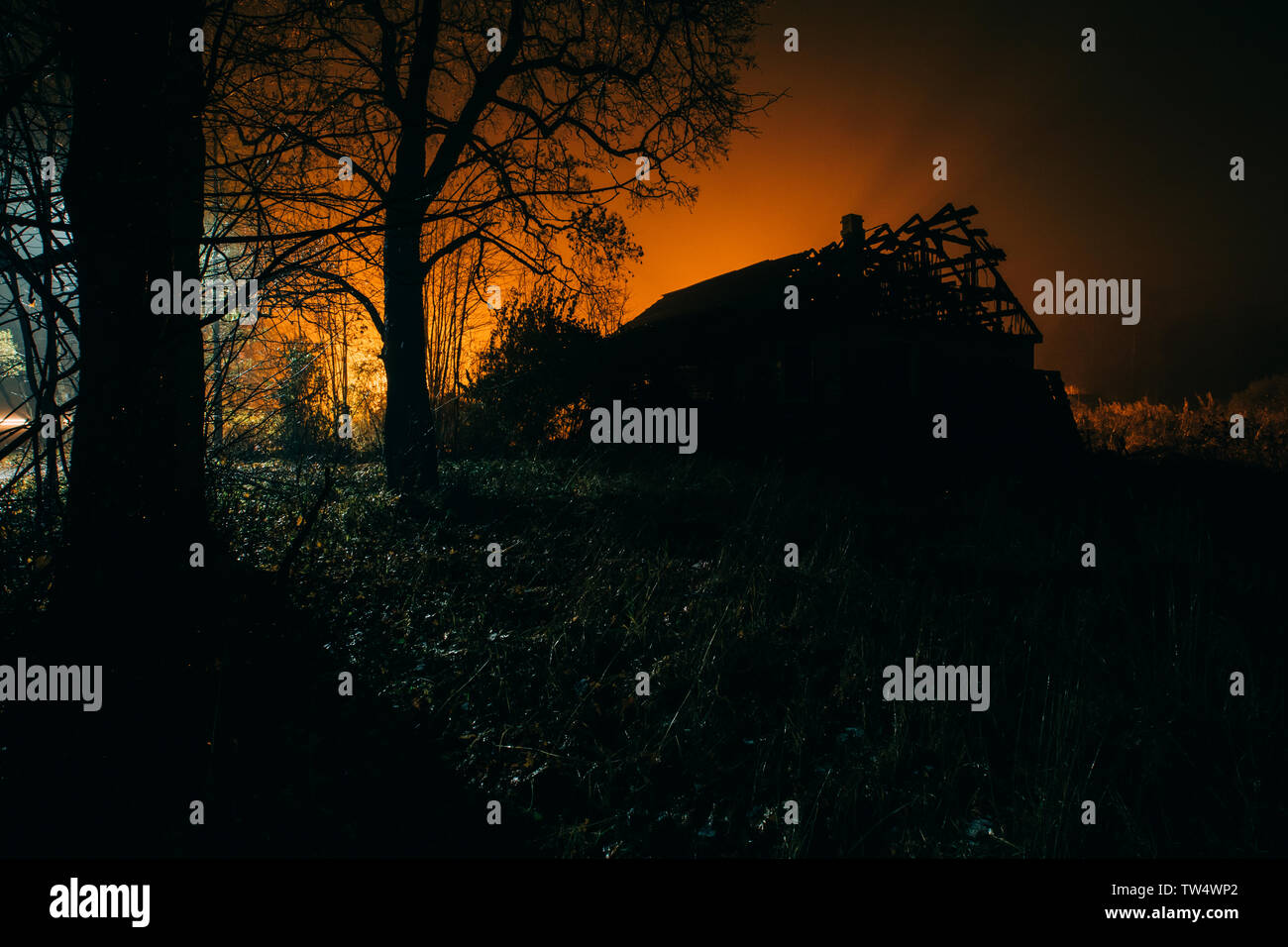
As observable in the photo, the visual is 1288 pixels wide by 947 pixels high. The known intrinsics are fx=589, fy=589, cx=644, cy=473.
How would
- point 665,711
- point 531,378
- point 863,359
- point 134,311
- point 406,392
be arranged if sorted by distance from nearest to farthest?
point 134,311 → point 665,711 → point 406,392 → point 863,359 → point 531,378

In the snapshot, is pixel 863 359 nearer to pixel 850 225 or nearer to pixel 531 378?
pixel 850 225

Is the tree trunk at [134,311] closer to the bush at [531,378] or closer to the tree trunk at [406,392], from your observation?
the tree trunk at [406,392]

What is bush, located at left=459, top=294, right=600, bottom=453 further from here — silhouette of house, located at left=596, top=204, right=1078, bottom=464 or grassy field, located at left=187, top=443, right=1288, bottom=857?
grassy field, located at left=187, top=443, right=1288, bottom=857

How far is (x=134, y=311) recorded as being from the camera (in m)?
3.06

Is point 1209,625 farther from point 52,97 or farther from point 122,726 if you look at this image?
point 52,97

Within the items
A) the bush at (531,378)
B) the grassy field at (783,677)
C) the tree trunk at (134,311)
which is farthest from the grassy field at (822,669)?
the bush at (531,378)

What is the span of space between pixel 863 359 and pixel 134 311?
1419 centimetres

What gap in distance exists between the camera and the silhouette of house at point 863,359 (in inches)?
564

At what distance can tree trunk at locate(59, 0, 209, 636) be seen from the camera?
2.32m

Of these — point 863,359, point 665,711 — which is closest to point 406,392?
point 665,711

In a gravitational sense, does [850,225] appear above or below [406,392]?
above
